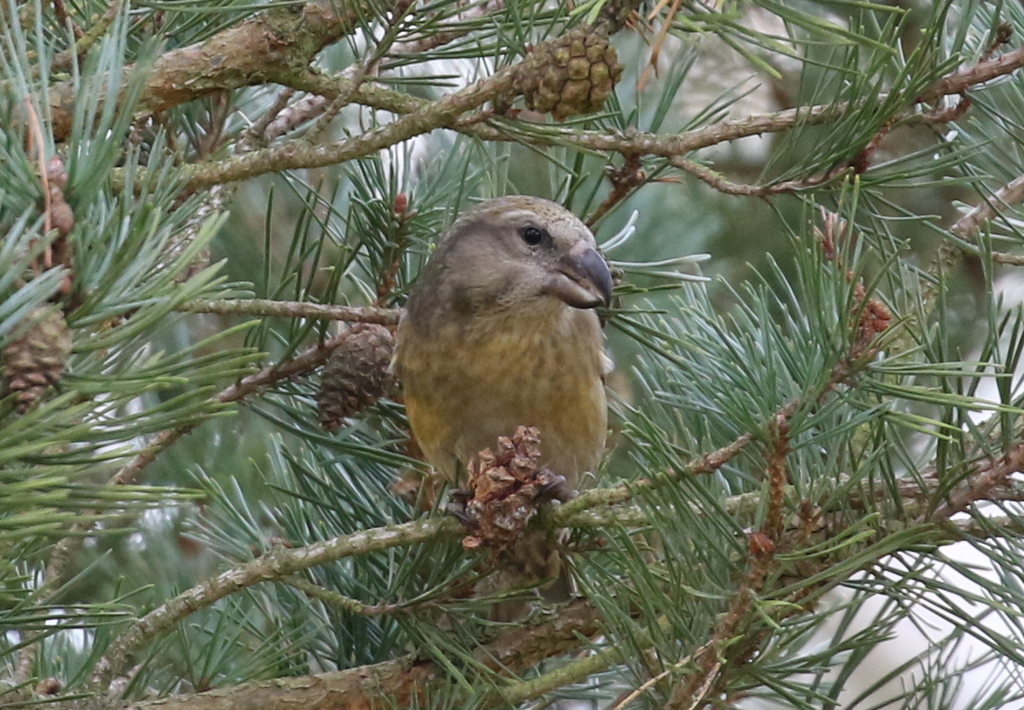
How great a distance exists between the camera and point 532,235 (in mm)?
2451

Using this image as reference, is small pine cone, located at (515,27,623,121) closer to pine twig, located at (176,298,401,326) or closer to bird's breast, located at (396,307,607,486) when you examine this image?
pine twig, located at (176,298,401,326)

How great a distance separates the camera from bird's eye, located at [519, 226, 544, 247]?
2.42 metres

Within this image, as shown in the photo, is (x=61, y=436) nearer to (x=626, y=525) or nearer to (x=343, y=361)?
(x=626, y=525)

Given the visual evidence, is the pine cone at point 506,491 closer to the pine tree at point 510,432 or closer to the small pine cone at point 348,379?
the pine tree at point 510,432

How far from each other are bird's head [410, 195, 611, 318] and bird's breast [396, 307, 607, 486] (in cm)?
5

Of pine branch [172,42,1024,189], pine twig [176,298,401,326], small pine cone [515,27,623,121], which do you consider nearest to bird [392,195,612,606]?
pine twig [176,298,401,326]

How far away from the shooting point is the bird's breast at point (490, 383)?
2488 millimetres

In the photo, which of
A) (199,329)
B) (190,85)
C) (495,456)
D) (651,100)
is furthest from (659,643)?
(651,100)

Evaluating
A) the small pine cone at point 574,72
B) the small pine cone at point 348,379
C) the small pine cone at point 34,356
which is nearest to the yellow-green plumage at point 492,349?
the small pine cone at point 348,379

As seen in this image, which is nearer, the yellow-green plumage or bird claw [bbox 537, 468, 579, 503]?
bird claw [bbox 537, 468, 579, 503]

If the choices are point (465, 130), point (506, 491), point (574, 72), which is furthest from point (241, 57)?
point (506, 491)

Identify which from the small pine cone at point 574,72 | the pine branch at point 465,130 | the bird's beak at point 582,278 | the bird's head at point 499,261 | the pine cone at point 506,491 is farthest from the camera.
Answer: the bird's head at point 499,261

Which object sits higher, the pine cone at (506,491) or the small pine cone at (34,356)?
the small pine cone at (34,356)

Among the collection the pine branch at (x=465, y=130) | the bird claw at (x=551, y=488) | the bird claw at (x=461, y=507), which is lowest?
the bird claw at (x=461, y=507)
